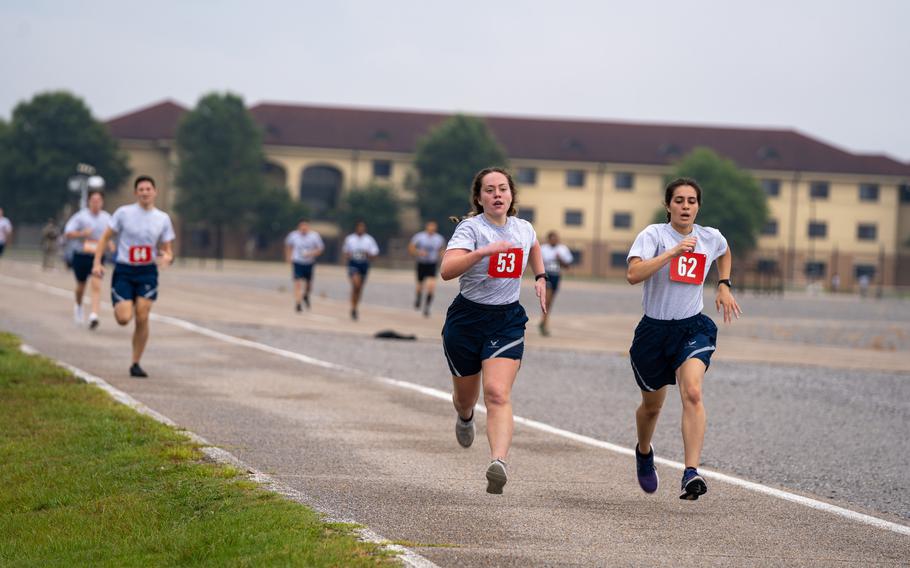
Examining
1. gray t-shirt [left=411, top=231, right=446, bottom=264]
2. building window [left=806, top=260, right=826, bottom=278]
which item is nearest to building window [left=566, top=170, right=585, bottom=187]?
building window [left=806, top=260, right=826, bottom=278]

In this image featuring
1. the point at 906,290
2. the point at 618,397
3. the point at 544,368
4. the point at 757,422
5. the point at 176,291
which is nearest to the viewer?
the point at 757,422

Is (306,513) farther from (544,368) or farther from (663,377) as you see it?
(544,368)

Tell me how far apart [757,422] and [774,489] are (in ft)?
13.0

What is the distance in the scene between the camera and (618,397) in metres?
13.5

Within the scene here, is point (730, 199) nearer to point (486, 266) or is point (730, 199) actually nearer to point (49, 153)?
point (49, 153)

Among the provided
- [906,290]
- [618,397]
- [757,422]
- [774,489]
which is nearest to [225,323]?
[618,397]

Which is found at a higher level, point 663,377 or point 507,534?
point 663,377

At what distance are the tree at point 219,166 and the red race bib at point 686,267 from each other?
81200 mm

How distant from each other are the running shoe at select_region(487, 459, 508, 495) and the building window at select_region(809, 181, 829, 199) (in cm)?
9302

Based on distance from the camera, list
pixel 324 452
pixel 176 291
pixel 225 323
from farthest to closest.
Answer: pixel 176 291, pixel 225 323, pixel 324 452

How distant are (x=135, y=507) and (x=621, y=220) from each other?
297ft

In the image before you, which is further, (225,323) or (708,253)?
(225,323)

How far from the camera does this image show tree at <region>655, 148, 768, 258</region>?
87.9 meters

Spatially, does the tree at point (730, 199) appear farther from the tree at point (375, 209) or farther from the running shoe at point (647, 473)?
the running shoe at point (647, 473)
